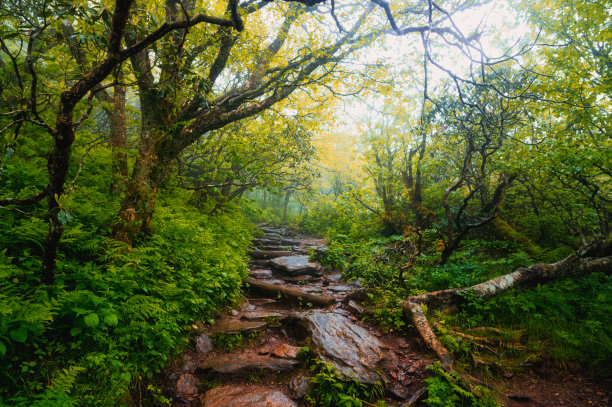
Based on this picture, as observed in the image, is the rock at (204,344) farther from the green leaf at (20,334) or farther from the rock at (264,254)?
the rock at (264,254)

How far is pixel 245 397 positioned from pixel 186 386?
0.82 metres

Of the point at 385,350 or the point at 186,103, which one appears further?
the point at 186,103

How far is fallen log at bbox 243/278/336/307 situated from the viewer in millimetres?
6320

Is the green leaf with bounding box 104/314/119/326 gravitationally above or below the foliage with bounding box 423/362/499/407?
above

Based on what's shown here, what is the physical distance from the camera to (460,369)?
374 cm

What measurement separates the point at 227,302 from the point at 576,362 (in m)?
5.92

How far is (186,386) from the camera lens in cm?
338

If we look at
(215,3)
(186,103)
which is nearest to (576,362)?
(186,103)

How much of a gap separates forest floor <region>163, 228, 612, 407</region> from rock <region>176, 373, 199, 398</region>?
12 millimetres

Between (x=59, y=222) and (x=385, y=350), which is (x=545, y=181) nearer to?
(x=385, y=350)

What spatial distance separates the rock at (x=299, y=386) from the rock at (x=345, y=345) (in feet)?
1.32

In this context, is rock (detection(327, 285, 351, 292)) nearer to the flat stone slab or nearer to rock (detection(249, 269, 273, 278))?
the flat stone slab

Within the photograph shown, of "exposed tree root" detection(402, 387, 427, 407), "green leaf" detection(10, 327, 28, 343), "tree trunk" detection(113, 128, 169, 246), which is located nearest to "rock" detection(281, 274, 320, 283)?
"tree trunk" detection(113, 128, 169, 246)

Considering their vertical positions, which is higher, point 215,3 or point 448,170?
point 215,3
